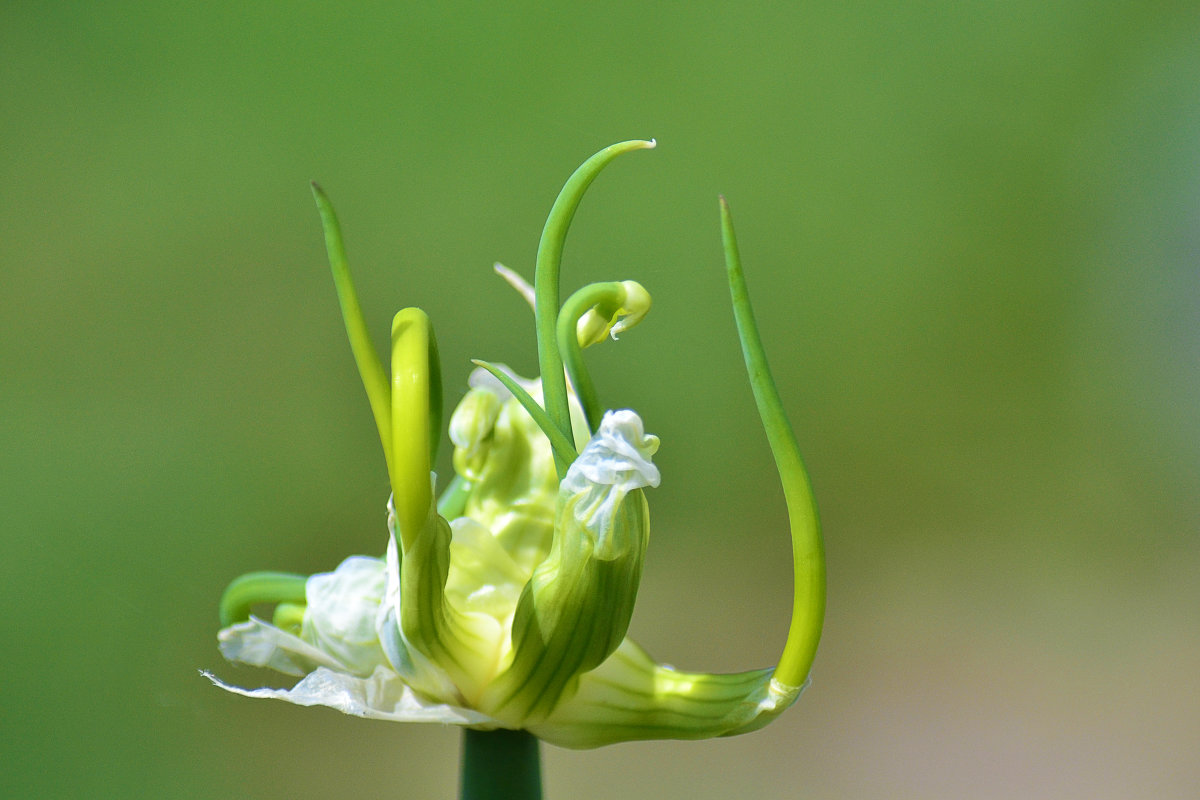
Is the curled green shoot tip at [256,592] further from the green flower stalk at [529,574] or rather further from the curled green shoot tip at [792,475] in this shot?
the curled green shoot tip at [792,475]

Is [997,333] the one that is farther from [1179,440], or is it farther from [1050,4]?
[1050,4]

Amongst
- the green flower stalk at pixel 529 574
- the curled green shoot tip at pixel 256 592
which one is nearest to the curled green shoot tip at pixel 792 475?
the green flower stalk at pixel 529 574

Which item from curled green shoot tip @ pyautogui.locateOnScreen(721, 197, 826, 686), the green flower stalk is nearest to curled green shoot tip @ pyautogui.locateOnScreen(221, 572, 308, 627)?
the green flower stalk

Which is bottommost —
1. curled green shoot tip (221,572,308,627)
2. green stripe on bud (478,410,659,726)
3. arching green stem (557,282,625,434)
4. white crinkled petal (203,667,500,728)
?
white crinkled petal (203,667,500,728)

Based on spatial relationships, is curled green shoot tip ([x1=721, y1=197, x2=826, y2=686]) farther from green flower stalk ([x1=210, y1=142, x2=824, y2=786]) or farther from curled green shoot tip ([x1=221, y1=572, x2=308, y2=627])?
curled green shoot tip ([x1=221, y1=572, x2=308, y2=627])
